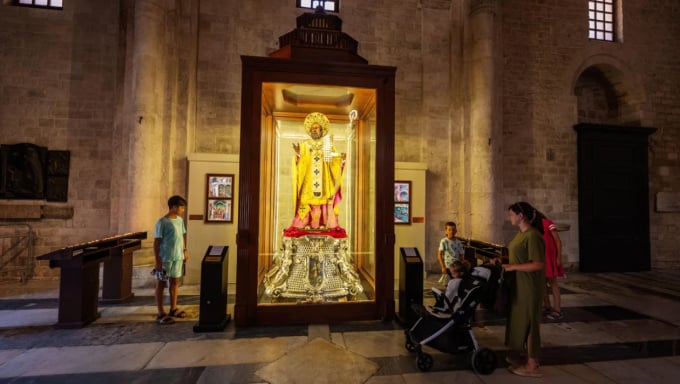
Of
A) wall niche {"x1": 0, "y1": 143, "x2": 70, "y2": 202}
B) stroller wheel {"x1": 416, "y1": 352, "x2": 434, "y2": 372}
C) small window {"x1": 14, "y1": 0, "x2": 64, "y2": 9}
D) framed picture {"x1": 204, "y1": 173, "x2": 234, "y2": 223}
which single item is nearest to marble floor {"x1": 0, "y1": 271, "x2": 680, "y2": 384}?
stroller wheel {"x1": 416, "y1": 352, "x2": 434, "y2": 372}

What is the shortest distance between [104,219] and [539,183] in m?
11.0

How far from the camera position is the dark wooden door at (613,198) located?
28.9 feet

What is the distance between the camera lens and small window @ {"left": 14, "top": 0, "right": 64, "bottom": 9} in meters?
7.14

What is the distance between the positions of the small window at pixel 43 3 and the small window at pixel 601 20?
45.7 ft

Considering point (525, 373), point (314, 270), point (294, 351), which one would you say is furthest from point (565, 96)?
point (294, 351)

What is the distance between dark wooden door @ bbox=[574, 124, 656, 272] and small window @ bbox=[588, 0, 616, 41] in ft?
9.34

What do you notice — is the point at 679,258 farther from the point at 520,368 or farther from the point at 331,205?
the point at 331,205

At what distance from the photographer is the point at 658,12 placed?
374 inches

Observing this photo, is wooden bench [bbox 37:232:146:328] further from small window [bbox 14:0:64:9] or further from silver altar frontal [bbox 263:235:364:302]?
small window [bbox 14:0:64:9]

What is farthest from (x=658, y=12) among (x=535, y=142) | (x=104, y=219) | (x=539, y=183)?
(x=104, y=219)

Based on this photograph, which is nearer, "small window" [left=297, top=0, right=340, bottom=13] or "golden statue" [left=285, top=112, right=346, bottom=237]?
"golden statue" [left=285, top=112, right=346, bottom=237]

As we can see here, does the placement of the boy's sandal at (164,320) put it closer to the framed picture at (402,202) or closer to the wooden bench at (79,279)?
the wooden bench at (79,279)

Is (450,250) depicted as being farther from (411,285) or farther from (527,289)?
(527,289)

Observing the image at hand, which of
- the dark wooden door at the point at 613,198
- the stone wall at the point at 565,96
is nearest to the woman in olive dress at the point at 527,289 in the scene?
the stone wall at the point at 565,96
